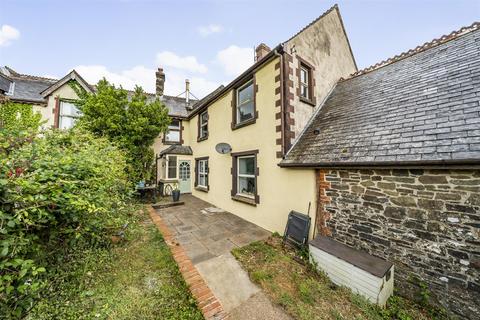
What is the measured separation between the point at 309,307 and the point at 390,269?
169cm

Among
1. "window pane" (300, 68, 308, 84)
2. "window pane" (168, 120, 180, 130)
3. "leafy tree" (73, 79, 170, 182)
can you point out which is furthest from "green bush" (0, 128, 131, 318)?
"window pane" (168, 120, 180, 130)

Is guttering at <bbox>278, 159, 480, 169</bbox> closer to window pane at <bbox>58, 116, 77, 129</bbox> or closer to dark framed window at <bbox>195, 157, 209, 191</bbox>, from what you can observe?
dark framed window at <bbox>195, 157, 209, 191</bbox>

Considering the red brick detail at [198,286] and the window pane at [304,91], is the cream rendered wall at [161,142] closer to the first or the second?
the red brick detail at [198,286]

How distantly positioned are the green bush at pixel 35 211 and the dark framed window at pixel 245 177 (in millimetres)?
4399

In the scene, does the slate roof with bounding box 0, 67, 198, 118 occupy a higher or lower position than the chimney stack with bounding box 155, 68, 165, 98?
lower

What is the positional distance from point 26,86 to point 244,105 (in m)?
13.7

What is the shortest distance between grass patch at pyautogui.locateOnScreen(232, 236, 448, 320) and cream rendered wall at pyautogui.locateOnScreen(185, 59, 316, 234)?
1.55 m

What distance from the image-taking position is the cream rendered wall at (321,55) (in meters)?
5.88

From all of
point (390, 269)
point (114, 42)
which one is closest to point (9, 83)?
point (114, 42)

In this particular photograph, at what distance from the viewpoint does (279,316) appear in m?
2.74

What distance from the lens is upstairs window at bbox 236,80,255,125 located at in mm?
7031

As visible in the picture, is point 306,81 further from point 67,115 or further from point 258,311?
point 67,115

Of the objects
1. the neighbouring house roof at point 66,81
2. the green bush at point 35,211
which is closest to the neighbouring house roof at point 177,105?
the neighbouring house roof at point 66,81

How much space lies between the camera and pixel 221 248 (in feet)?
15.1
